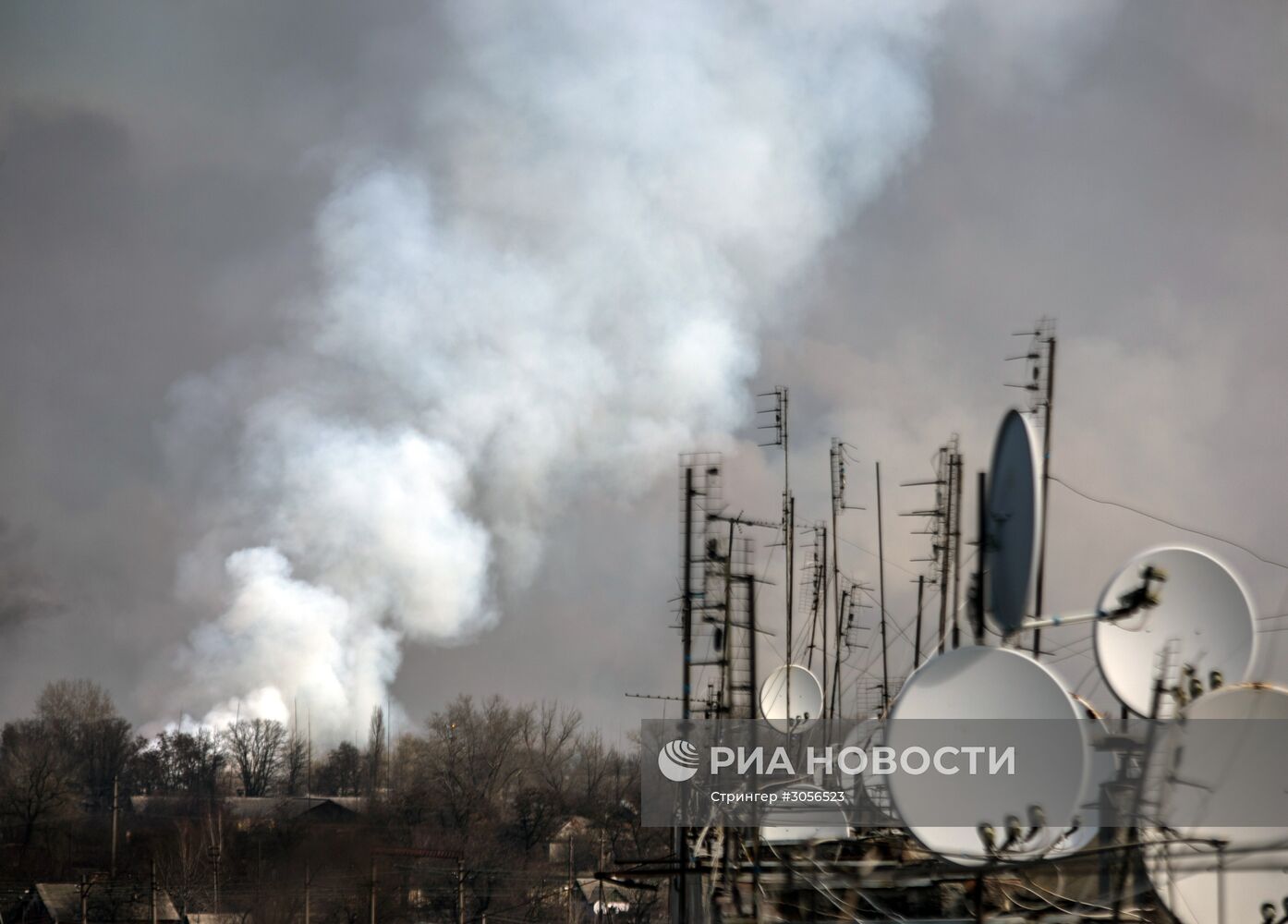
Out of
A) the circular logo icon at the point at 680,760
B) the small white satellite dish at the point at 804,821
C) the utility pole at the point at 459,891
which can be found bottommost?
the utility pole at the point at 459,891

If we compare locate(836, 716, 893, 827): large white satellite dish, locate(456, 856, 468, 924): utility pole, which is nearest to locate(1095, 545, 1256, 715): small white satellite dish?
locate(836, 716, 893, 827): large white satellite dish

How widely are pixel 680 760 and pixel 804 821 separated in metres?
3.40

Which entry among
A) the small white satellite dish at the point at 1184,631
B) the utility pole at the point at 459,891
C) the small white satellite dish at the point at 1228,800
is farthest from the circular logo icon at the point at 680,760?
the utility pole at the point at 459,891

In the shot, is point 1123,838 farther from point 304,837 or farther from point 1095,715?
point 304,837

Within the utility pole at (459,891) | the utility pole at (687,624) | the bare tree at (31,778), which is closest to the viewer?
the utility pole at (687,624)

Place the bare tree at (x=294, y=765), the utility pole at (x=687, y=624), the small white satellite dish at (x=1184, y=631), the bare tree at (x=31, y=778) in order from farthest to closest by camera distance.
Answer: the bare tree at (x=294, y=765)
the bare tree at (x=31, y=778)
the utility pole at (x=687, y=624)
the small white satellite dish at (x=1184, y=631)

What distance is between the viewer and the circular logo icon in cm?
1881

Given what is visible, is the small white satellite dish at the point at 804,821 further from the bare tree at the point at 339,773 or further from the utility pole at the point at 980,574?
the bare tree at the point at 339,773

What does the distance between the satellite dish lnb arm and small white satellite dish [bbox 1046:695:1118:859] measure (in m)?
0.71

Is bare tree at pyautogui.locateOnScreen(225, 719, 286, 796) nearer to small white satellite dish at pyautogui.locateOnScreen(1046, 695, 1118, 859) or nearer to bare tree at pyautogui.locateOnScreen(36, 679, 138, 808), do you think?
bare tree at pyautogui.locateOnScreen(36, 679, 138, 808)

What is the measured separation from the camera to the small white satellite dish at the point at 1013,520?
1006 centimetres

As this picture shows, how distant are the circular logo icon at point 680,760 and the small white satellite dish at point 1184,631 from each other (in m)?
8.22

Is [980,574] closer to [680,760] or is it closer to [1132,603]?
[1132,603]

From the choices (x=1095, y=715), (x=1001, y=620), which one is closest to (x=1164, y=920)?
(x=1095, y=715)
